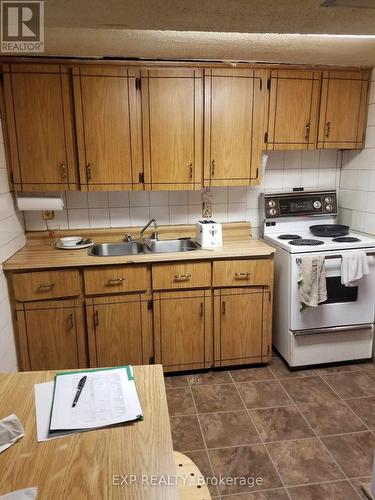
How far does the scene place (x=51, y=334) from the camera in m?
2.38

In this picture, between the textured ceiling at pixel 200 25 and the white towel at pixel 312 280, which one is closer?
the textured ceiling at pixel 200 25

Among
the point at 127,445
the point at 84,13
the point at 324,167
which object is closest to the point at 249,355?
the point at 324,167

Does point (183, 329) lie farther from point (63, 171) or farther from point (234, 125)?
point (234, 125)

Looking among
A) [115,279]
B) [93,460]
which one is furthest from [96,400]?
[115,279]

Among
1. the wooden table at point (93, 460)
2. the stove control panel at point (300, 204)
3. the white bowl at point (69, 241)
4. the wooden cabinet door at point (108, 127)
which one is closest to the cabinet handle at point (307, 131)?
the stove control panel at point (300, 204)

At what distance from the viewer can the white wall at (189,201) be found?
110 inches

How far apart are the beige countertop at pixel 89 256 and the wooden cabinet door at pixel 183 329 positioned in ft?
0.90

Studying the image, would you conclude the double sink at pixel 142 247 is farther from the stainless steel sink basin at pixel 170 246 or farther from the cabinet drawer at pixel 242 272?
the cabinet drawer at pixel 242 272

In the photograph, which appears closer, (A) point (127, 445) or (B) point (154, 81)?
(A) point (127, 445)

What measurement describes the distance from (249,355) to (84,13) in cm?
232

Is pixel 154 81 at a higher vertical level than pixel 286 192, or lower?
higher

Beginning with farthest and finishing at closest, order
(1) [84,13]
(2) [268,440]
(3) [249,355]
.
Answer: (3) [249,355]
(2) [268,440]
(1) [84,13]

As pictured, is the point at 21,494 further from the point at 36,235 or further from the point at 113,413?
the point at 36,235

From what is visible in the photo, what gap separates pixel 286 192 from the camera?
116 inches
